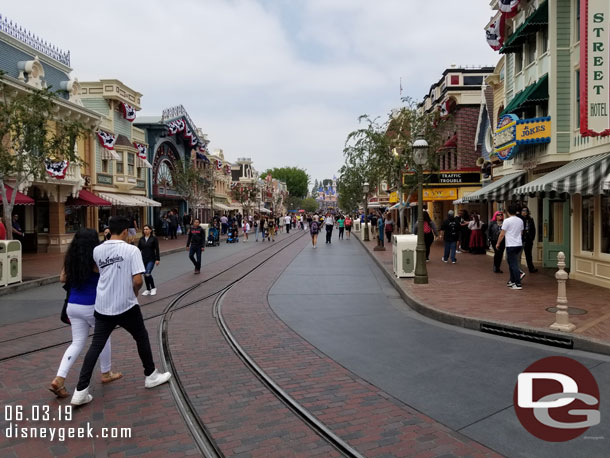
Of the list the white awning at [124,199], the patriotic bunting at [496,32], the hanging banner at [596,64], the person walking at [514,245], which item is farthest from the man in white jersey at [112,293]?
the white awning at [124,199]

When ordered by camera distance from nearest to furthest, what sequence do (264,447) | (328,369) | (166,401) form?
(264,447) < (166,401) < (328,369)

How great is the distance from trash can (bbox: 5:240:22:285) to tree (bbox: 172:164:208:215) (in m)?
25.8

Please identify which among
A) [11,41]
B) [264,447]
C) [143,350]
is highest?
[11,41]

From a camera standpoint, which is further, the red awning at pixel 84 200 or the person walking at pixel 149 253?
the red awning at pixel 84 200

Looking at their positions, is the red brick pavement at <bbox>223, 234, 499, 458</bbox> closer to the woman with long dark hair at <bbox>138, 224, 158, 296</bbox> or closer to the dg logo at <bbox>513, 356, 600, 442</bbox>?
the dg logo at <bbox>513, 356, 600, 442</bbox>

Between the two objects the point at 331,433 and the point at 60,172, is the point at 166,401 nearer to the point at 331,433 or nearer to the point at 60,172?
the point at 331,433

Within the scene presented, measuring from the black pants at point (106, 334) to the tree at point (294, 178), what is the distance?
404ft

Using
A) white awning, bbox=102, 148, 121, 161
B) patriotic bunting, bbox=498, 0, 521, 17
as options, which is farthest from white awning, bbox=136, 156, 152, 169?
patriotic bunting, bbox=498, 0, 521, 17

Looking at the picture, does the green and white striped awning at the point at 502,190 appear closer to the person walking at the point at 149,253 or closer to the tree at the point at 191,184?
the person walking at the point at 149,253

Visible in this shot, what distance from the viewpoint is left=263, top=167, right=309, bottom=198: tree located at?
12838 centimetres

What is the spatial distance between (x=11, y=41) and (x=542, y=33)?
67.7 feet

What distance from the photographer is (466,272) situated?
13.6 meters

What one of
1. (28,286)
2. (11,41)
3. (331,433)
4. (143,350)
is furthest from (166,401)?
(11,41)

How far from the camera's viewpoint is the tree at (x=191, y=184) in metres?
38.5
